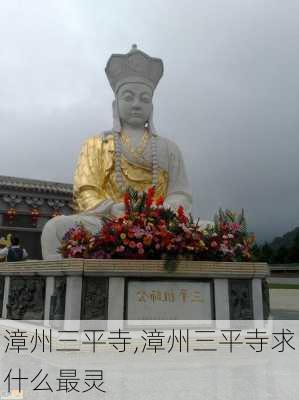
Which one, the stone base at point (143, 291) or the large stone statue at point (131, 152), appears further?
the large stone statue at point (131, 152)

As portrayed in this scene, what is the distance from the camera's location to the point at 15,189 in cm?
1712

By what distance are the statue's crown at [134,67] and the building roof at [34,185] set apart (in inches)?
424

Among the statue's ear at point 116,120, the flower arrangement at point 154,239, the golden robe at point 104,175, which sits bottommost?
the flower arrangement at point 154,239

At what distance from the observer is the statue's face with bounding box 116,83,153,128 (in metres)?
7.14

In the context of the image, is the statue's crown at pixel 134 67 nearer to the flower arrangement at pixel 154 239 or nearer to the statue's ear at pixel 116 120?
the statue's ear at pixel 116 120

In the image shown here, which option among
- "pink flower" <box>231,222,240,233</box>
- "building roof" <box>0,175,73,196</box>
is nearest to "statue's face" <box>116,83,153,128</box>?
"pink flower" <box>231,222,240,233</box>

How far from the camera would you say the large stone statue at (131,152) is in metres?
6.82

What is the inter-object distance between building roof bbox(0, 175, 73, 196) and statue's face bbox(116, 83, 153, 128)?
1076 centimetres

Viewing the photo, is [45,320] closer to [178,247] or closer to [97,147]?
[178,247]

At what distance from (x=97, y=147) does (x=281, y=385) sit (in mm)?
4619

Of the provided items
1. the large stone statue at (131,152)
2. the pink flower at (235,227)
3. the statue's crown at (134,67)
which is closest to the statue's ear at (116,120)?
the large stone statue at (131,152)

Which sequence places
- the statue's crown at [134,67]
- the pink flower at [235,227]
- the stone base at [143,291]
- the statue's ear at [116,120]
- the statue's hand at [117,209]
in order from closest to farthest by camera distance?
1. the stone base at [143,291]
2. the pink flower at [235,227]
3. the statue's hand at [117,209]
4. the statue's crown at [134,67]
5. the statue's ear at [116,120]

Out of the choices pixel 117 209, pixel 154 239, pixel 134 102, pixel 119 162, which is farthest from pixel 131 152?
pixel 154 239

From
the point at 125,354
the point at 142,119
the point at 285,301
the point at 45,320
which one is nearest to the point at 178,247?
the point at 125,354
